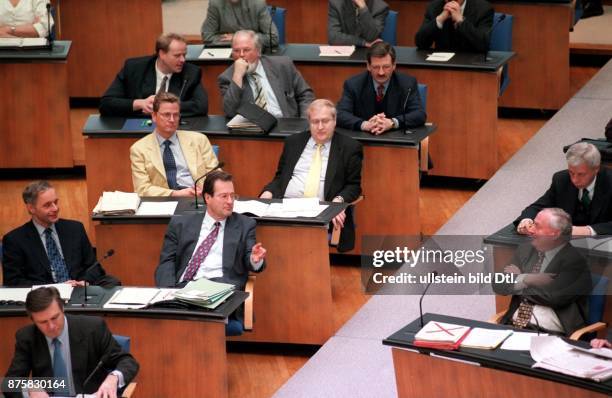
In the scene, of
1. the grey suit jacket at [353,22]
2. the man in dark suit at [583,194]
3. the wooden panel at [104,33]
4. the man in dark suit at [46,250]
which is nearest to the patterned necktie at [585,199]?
the man in dark suit at [583,194]

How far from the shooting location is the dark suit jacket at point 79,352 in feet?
17.6

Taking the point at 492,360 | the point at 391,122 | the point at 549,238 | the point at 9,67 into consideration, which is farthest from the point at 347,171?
the point at 9,67

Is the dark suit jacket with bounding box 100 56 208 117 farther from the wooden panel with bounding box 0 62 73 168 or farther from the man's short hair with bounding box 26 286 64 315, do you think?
the man's short hair with bounding box 26 286 64 315

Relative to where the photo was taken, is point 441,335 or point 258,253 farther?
point 258,253

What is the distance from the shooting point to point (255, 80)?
7.91 m

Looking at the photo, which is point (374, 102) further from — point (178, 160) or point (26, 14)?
point (26, 14)

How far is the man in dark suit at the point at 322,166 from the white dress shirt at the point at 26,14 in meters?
2.55

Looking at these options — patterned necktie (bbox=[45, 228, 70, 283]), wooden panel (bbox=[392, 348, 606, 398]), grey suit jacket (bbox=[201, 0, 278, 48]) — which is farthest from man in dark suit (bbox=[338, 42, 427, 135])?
wooden panel (bbox=[392, 348, 606, 398])

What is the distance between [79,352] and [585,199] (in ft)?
8.52

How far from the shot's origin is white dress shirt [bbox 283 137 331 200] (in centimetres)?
715

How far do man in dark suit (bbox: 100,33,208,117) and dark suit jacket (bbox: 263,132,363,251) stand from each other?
0.95m

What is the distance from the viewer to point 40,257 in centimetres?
632

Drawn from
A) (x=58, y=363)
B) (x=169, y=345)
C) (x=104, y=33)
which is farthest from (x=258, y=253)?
(x=104, y=33)

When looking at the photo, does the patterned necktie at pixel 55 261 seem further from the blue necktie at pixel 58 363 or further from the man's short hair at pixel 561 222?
the man's short hair at pixel 561 222
